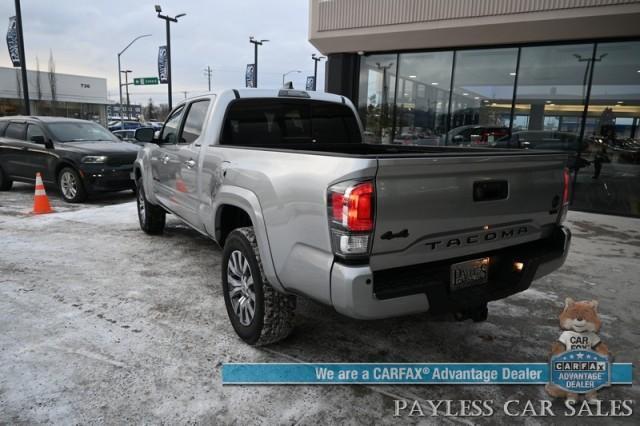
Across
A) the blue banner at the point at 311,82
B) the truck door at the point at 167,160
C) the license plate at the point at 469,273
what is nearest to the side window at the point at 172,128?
the truck door at the point at 167,160

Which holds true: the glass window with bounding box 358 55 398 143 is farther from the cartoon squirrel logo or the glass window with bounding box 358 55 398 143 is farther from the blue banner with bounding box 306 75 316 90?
the blue banner with bounding box 306 75 316 90

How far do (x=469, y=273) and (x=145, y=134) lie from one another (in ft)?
13.9

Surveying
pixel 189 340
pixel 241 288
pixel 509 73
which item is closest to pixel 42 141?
pixel 189 340

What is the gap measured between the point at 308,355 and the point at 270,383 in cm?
42

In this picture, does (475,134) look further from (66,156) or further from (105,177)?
(66,156)

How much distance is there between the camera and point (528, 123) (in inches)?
406

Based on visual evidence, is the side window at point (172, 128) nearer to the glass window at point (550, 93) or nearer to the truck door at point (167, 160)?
the truck door at point (167, 160)

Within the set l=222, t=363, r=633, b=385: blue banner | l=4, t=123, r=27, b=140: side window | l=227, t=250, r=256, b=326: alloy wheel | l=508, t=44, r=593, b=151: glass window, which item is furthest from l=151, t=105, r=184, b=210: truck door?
l=508, t=44, r=593, b=151: glass window

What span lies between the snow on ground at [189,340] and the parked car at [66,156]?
3.11m

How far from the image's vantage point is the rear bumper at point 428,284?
2166 mm

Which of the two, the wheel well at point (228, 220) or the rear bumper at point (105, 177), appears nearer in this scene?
the wheel well at point (228, 220)

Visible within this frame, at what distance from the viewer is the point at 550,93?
10.1 m

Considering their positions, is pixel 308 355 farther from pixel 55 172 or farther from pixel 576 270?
pixel 55 172

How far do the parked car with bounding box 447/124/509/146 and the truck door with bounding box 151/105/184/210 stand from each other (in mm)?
8262
